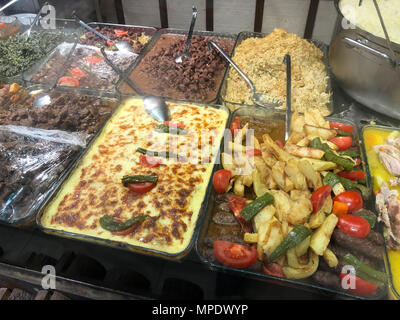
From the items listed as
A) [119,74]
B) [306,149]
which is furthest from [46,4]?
[306,149]

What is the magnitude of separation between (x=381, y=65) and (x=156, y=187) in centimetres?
180

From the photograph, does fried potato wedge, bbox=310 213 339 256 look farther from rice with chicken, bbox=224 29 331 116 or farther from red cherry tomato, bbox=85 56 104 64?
red cherry tomato, bbox=85 56 104 64

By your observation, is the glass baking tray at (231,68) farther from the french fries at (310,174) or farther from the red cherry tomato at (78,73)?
the red cherry tomato at (78,73)

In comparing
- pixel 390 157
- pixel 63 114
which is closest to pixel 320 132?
pixel 390 157

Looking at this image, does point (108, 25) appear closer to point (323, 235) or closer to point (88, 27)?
point (88, 27)

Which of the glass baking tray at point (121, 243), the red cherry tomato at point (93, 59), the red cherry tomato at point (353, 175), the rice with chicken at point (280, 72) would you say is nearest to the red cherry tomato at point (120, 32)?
→ the red cherry tomato at point (93, 59)

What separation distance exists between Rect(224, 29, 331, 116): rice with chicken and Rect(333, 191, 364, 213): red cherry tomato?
961mm

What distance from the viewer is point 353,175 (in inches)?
83.4

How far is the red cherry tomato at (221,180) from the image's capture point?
2055 mm

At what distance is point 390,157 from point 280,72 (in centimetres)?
124

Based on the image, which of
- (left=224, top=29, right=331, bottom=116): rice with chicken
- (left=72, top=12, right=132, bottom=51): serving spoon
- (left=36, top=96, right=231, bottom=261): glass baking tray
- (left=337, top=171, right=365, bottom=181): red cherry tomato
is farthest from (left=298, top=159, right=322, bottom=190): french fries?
(left=72, top=12, right=132, bottom=51): serving spoon

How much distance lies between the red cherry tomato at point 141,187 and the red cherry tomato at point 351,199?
1193 mm

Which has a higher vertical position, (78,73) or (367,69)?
(367,69)

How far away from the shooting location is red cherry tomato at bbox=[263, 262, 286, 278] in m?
1.68
